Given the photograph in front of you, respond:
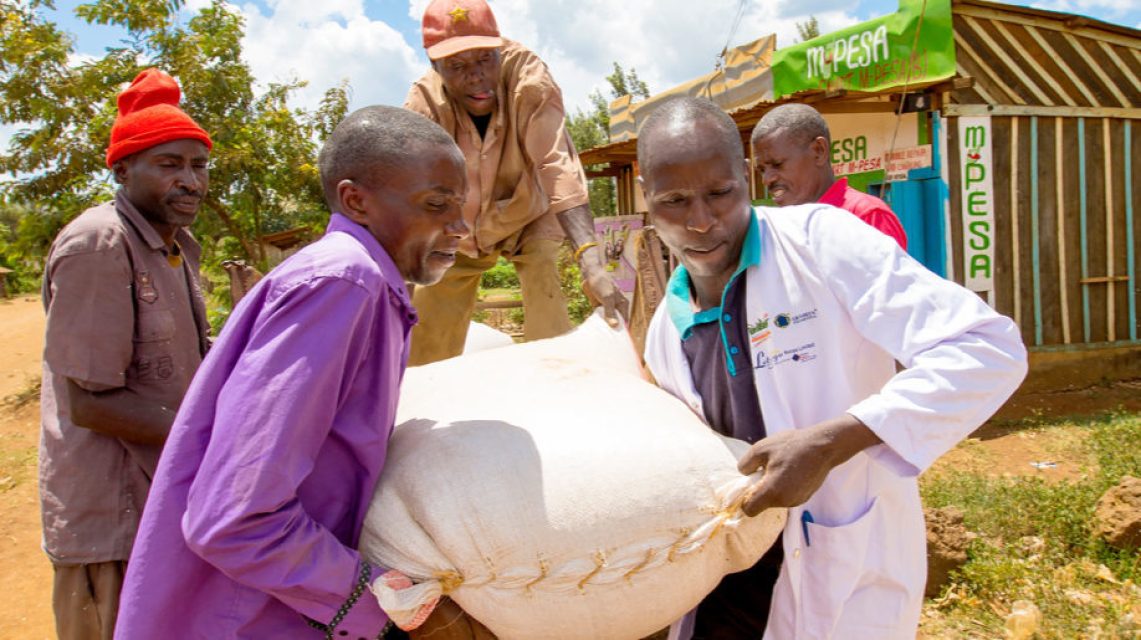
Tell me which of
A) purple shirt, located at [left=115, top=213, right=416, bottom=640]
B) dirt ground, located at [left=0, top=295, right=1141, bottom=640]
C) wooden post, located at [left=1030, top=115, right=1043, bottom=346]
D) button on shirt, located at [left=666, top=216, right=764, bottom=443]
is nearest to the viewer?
purple shirt, located at [left=115, top=213, right=416, bottom=640]

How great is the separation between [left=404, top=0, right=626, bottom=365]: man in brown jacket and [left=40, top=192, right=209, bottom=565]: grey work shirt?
1.22m

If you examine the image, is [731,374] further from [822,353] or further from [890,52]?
[890,52]

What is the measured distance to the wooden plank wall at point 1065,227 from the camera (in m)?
6.52

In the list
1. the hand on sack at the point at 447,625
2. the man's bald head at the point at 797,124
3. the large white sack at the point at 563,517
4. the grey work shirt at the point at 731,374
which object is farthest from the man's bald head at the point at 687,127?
the man's bald head at the point at 797,124

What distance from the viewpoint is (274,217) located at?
9672mm

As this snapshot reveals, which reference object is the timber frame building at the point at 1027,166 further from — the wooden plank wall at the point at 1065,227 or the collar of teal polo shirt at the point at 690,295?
the collar of teal polo shirt at the point at 690,295

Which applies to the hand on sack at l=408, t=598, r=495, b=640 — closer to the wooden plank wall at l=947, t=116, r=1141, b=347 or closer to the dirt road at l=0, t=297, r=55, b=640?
the dirt road at l=0, t=297, r=55, b=640

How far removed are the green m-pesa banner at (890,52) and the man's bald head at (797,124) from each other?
3.20 metres

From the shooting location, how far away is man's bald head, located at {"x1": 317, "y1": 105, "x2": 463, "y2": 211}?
1370 mm

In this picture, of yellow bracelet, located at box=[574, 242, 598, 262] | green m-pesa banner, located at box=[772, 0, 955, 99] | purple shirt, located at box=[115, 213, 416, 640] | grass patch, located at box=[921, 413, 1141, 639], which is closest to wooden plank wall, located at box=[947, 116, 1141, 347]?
green m-pesa banner, located at box=[772, 0, 955, 99]

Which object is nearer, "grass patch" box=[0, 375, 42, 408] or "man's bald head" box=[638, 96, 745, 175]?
"man's bald head" box=[638, 96, 745, 175]

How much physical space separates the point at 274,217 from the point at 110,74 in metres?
2.26

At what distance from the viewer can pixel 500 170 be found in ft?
10.2

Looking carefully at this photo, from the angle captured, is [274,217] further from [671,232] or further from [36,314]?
[36,314]
